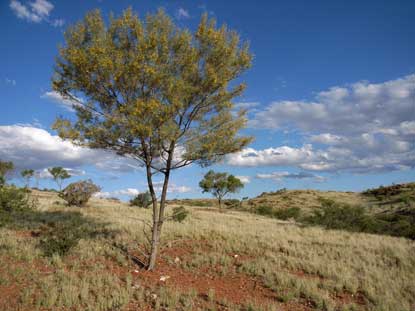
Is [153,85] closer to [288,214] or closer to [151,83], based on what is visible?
[151,83]

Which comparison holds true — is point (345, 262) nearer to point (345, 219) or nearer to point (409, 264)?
point (409, 264)

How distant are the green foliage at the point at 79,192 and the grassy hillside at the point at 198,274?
12.1 metres

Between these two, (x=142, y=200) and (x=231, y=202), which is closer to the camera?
(x=142, y=200)

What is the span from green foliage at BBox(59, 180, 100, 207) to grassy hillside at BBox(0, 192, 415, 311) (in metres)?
12.1

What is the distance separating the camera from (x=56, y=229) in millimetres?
14117

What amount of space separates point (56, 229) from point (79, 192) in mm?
14904

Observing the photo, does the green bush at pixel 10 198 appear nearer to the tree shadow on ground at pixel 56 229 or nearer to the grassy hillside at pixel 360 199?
the tree shadow on ground at pixel 56 229

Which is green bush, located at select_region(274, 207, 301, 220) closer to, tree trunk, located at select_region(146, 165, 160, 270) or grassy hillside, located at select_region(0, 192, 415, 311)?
grassy hillside, located at select_region(0, 192, 415, 311)

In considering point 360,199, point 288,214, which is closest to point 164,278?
point 288,214

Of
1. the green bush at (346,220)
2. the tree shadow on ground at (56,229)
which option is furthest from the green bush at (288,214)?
the tree shadow on ground at (56,229)

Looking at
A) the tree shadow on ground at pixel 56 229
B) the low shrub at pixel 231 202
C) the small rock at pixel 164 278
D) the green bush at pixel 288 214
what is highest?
the low shrub at pixel 231 202

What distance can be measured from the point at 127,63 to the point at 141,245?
809 centimetres

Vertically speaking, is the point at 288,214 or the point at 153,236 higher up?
the point at 288,214

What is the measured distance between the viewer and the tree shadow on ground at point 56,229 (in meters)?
11.6
